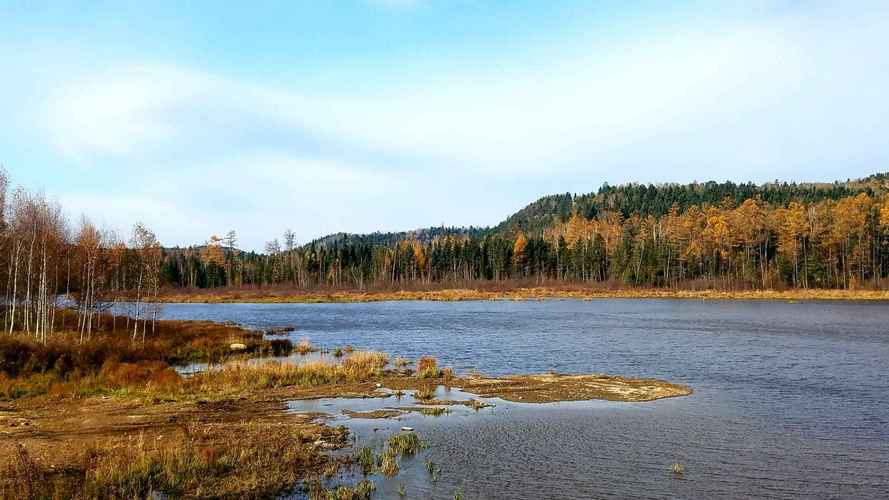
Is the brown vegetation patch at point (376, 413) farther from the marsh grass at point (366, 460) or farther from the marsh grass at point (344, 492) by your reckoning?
the marsh grass at point (344, 492)

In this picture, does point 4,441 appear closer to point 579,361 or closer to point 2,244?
point 579,361

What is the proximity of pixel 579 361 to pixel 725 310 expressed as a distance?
165ft

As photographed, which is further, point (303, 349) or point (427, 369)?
point (303, 349)

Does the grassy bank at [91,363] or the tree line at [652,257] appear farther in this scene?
the tree line at [652,257]

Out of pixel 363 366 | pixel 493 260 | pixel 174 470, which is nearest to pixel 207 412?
pixel 174 470

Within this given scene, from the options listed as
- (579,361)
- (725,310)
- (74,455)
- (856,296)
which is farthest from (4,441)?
(856,296)

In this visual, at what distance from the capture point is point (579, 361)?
3619cm

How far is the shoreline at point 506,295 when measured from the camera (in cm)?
10174

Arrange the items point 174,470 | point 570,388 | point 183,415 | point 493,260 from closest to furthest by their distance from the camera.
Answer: point 174,470 < point 183,415 < point 570,388 < point 493,260

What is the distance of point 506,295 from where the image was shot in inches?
5079

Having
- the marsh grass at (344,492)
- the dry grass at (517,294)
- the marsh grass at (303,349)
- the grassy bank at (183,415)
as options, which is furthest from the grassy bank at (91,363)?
the dry grass at (517,294)

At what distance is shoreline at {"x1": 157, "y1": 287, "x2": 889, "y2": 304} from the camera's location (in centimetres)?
10174

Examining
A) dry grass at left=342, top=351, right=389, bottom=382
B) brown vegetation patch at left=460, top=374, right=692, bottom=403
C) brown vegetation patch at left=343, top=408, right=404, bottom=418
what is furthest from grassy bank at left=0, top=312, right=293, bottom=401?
brown vegetation patch at left=460, top=374, right=692, bottom=403

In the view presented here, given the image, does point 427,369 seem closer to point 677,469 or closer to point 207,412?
point 207,412
